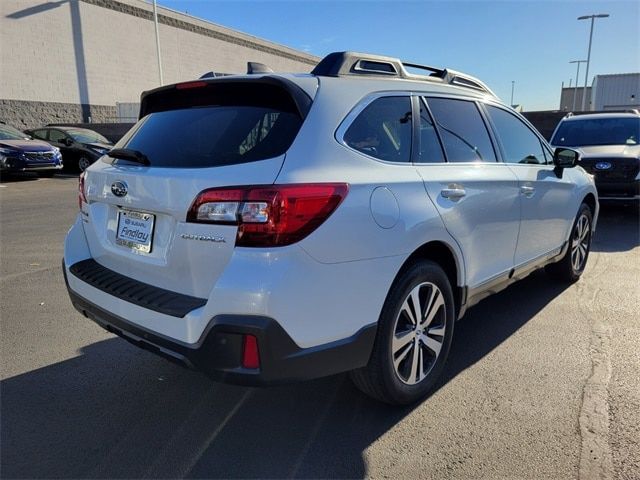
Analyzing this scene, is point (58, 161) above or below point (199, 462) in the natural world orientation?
above

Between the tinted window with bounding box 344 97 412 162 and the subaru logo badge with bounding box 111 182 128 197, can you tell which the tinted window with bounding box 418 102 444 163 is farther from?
the subaru logo badge with bounding box 111 182 128 197

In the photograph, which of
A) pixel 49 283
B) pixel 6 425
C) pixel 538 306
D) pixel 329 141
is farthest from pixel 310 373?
pixel 49 283

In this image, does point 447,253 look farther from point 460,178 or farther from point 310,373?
point 310,373

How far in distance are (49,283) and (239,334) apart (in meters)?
3.95

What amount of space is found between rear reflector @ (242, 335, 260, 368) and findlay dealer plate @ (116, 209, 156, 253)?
0.75 m

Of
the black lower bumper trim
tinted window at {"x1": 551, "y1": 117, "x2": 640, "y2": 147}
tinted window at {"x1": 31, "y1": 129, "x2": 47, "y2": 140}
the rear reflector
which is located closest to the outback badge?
the black lower bumper trim

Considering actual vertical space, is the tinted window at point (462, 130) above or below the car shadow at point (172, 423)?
above

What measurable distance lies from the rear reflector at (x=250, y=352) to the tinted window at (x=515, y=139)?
8.47 ft

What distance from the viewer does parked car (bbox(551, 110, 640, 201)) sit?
8.08m

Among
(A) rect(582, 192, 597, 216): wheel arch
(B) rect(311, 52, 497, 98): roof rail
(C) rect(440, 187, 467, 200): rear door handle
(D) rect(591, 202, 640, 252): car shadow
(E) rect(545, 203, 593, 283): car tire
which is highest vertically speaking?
(B) rect(311, 52, 497, 98): roof rail

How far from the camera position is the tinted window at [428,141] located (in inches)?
117

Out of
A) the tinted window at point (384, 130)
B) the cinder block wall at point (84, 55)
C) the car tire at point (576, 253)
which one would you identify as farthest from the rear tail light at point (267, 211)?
the cinder block wall at point (84, 55)

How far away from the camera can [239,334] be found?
6.89 feet

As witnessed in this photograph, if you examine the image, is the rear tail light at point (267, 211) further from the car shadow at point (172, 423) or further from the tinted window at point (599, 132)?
the tinted window at point (599, 132)
